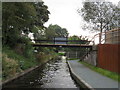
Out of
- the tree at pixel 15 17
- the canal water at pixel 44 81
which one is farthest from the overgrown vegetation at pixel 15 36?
the canal water at pixel 44 81

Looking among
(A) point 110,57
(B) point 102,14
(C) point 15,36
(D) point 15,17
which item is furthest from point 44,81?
(B) point 102,14

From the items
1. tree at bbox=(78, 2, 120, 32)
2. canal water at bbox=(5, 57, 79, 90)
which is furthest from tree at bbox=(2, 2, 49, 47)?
tree at bbox=(78, 2, 120, 32)

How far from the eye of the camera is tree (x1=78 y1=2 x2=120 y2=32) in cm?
3183

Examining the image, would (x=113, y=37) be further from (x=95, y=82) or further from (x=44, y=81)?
(x=44, y=81)

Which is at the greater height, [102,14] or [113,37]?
[102,14]

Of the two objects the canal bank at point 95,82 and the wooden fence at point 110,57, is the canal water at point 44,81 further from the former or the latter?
the wooden fence at point 110,57

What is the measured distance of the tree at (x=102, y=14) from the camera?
31.8 metres

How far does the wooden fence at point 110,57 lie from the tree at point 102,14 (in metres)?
15.2

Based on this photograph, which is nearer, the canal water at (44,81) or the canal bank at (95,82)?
the canal bank at (95,82)

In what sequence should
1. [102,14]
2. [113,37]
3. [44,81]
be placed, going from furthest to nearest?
[102,14] → [113,37] → [44,81]

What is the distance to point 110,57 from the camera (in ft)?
48.6

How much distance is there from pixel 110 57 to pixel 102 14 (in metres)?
18.9

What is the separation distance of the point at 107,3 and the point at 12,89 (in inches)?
1029

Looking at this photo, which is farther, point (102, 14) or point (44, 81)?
point (102, 14)
